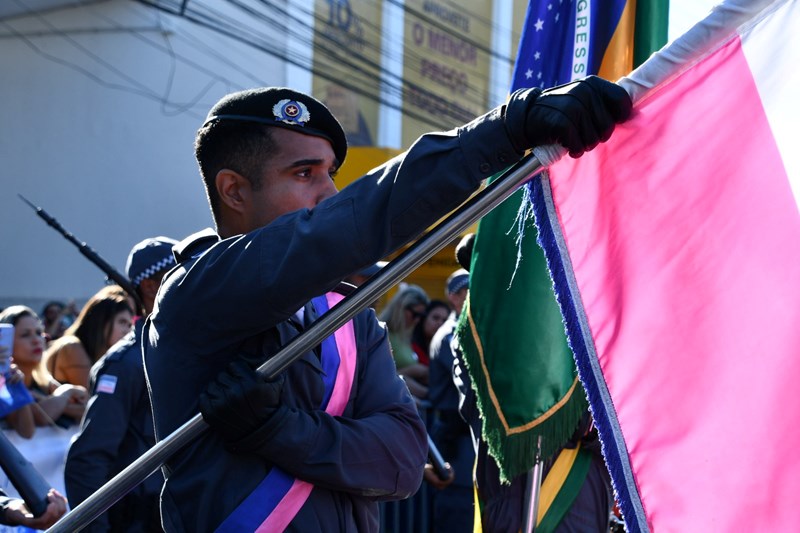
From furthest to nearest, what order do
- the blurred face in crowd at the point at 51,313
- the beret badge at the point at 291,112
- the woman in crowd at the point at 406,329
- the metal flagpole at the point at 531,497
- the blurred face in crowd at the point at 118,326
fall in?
1. the blurred face in crowd at the point at 51,313
2. the woman in crowd at the point at 406,329
3. the blurred face in crowd at the point at 118,326
4. the metal flagpole at the point at 531,497
5. the beret badge at the point at 291,112

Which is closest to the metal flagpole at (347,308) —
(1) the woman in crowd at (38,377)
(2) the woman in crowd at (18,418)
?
(2) the woman in crowd at (18,418)

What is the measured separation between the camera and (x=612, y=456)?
210 centimetres

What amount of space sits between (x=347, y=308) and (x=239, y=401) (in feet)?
0.88

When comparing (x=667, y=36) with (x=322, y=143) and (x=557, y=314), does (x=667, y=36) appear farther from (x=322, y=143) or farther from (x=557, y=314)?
(x=322, y=143)

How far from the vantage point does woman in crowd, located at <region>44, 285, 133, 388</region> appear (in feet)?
18.6

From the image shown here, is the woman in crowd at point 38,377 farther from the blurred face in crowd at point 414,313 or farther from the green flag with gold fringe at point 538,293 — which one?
the blurred face in crowd at point 414,313

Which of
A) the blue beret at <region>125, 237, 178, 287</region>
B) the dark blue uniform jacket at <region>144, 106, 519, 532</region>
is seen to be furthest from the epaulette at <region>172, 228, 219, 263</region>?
the blue beret at <region>125, 237, 178, 287</region>

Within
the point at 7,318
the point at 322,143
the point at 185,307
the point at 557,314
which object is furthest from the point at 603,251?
the point at 7,318

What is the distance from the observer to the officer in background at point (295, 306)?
Answer: 1.79 metres

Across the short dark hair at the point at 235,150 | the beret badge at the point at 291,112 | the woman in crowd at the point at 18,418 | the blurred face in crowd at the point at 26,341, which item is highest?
the blurred face in crowd at the point at 26,341

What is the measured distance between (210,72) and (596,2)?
16.2 metres

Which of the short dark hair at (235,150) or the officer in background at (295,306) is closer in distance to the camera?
the officer in background at (295,306)

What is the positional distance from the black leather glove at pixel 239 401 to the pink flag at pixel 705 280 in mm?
671

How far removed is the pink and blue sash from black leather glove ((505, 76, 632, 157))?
665mm
